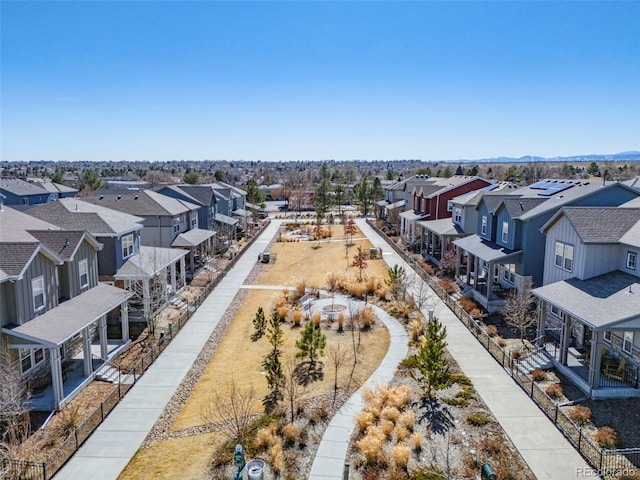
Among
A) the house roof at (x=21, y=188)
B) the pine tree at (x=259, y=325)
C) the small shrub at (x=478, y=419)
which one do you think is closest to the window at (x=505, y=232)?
the small shrub at (x=478, y=419)

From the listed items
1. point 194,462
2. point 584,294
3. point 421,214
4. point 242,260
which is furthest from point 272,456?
point 421,214

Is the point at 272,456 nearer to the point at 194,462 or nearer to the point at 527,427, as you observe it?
the point at 194,462

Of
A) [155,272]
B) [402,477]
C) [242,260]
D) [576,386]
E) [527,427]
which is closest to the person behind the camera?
[402,477]

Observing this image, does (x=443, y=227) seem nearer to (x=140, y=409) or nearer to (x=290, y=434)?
(x=290, y=434)

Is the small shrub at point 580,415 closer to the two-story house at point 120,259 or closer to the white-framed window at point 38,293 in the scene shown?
the two-story house at point 120,259

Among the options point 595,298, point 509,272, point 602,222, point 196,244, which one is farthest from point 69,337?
point 509,272

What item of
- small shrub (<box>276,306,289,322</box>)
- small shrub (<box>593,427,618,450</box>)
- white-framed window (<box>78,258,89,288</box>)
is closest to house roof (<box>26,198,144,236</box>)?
white-framed window (<box>78,258,89,288</box>)
